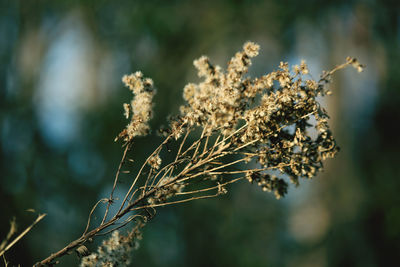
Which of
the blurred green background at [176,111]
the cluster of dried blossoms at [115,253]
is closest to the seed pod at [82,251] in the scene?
the cluster of dried blossoms at [115,253]

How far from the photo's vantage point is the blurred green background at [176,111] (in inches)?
250

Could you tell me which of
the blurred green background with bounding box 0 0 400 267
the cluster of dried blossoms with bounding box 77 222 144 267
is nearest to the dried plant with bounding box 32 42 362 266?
the cluster of dried blossoms with bounding box 77 222 144 267

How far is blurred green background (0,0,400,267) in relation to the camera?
250 inches

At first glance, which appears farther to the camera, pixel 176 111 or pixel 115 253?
pixel 176 111

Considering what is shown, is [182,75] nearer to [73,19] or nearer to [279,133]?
[73,19]

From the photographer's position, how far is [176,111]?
23.6 feet

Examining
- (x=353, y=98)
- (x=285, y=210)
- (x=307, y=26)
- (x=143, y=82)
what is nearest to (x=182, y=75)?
(x=307, y=26)

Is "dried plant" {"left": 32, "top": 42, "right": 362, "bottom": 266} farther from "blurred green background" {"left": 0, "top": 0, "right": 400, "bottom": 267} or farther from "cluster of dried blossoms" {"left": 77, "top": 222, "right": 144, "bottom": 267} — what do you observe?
"blurred green background" {"left": 0, "top": 0, "right": 400, "bottom": 267}

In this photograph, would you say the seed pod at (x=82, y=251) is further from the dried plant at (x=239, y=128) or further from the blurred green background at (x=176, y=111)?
the blurred green background at (x=176, y=111)

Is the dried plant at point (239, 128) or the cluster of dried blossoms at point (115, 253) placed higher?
the dried plant at point (239, 128)

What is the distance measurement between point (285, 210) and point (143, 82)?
355 inches

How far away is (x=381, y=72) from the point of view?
7016 millimetres

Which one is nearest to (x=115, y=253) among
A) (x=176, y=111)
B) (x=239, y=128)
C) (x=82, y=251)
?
(x=82, y=251)

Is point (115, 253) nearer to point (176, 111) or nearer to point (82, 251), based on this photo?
point (82, 251)
